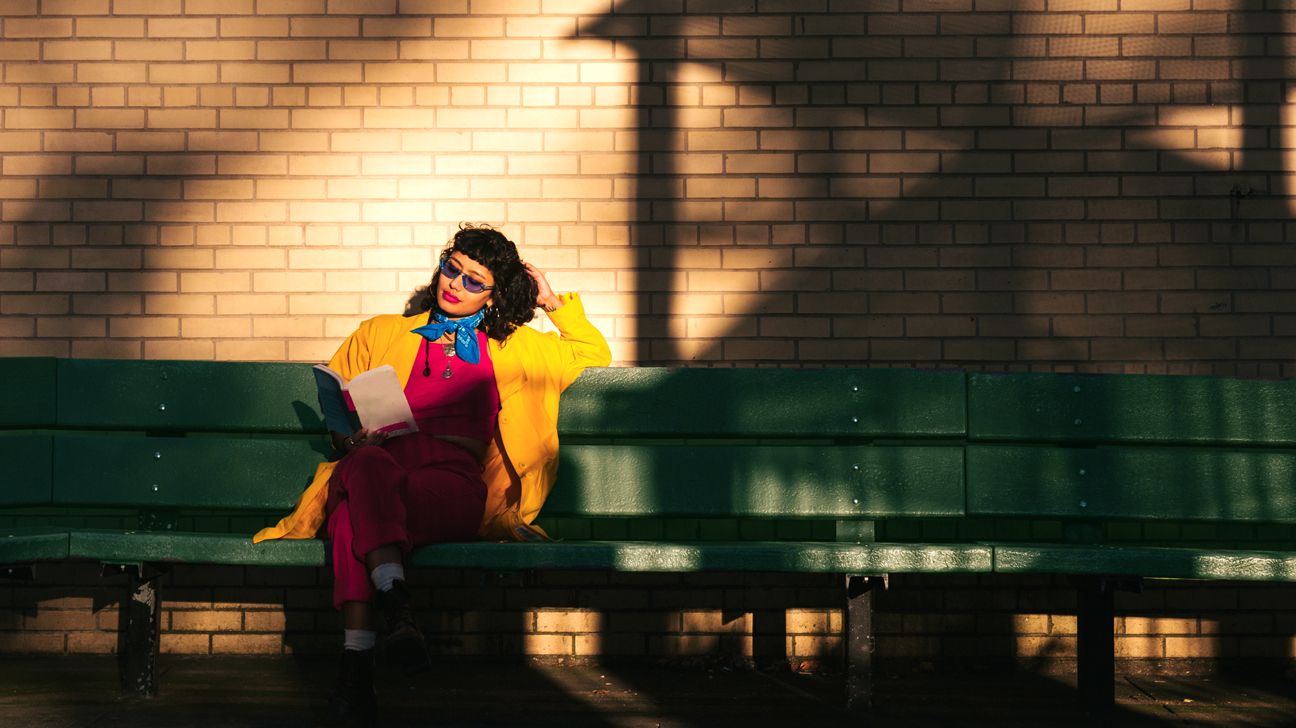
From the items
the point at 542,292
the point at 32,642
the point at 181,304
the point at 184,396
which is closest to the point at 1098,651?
the point at 542,292

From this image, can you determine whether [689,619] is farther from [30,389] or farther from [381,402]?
[30,389]

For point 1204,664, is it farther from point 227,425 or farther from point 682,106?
point 227,425

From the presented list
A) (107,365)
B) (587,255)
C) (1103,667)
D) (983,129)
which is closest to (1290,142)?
(983,129)

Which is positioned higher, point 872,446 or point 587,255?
point 587,255

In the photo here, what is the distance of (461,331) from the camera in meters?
4.47

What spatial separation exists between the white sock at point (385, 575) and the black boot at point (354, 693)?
206 millimetres

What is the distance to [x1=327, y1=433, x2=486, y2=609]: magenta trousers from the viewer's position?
387 cm

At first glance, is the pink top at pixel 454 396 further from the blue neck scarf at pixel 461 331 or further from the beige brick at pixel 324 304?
the beige brick at pixel 324 304

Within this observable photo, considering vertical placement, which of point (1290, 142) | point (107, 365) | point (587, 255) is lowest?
point (107, 365)

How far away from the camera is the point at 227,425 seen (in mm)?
4605

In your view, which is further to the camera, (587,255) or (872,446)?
(587,255)

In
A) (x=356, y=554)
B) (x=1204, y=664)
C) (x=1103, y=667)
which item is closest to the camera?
(x=356, y=554)

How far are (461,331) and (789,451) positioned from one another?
1.25 meters

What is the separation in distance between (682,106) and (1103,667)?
8.72 ft
